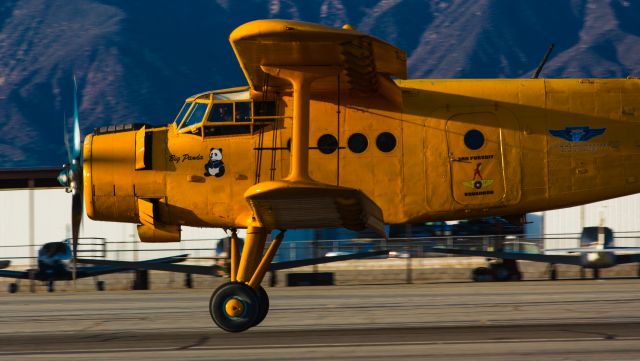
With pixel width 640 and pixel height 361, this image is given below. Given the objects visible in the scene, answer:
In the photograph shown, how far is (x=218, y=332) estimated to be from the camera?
Answer: 1446 centimetres

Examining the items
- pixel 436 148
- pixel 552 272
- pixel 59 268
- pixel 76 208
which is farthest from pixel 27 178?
pixel 436 148

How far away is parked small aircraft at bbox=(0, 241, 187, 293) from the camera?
A: 26.0m

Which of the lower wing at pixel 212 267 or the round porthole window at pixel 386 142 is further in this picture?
the lower wing at pixel 212 267

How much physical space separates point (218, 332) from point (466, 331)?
370cm

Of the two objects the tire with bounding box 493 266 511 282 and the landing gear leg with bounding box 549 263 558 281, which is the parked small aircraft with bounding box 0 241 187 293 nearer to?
the tire with bounding box 493 266 511 282

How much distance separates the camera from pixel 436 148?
14.2 metres

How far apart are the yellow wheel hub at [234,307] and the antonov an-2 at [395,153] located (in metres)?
0.01

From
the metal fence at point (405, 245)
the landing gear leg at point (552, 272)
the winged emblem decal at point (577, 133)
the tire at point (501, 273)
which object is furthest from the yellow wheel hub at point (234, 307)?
the landing gear leg at point (552, 272)

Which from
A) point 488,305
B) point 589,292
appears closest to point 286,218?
point 488,305

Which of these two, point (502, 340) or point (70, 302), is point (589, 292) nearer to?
point (502, 340)

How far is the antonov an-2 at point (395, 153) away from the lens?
14.2 metres

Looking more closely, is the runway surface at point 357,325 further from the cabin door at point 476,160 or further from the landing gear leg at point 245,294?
the cabin door at point 476,160

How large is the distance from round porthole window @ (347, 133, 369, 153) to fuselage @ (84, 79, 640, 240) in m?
0.01

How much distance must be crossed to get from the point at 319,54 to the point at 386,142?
6.84 ft
